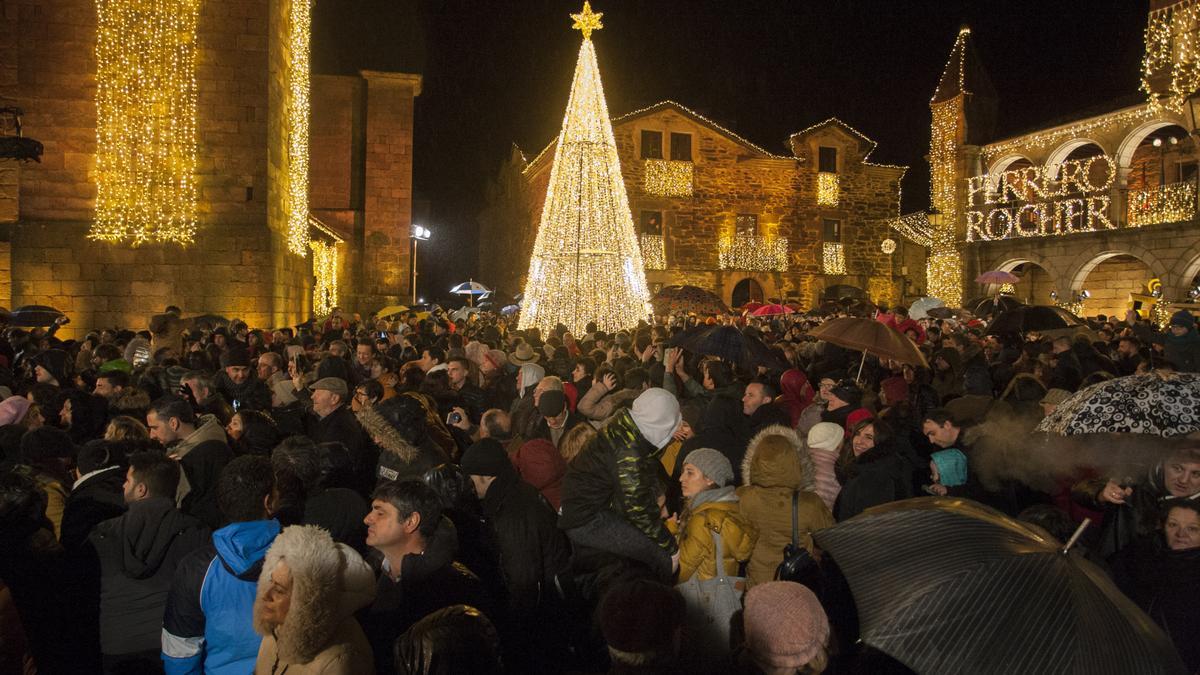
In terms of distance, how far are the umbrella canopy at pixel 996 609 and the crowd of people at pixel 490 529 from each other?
1.10 ft

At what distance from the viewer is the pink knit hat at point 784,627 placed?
240 centimetres

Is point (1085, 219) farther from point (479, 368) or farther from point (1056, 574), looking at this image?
point (1056, 574)

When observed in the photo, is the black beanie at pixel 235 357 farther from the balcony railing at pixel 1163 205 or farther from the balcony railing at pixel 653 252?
the balcony railing at pixel 653 252

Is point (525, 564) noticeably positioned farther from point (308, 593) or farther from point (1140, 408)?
point (1140, 408)

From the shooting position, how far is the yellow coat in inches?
140

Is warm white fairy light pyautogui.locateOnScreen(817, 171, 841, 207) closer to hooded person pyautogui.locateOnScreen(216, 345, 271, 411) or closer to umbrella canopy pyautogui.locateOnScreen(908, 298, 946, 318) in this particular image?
umbrella canopy pyautogui.locateOnScreen(908, 298, 946, 318)

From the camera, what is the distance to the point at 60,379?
735cm

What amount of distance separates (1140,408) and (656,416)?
90.3 inches

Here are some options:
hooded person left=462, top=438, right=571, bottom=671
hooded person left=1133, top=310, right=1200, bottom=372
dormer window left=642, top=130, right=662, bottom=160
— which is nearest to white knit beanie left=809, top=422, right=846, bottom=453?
hooded person left=462, top=438, right=571, bottom=671

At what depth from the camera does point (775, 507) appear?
392cm

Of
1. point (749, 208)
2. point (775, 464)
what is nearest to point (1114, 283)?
point (749, 208)

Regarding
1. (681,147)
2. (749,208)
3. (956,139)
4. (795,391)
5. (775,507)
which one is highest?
(681,147)

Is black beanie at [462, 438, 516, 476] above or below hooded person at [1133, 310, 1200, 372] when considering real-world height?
below

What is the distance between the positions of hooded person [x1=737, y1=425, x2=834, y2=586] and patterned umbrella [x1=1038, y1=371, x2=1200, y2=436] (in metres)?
1.32
